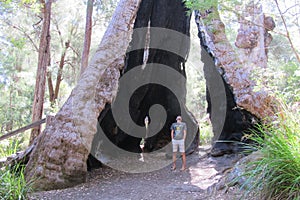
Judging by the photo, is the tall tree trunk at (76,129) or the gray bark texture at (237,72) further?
the gray bark texture at (237,72)

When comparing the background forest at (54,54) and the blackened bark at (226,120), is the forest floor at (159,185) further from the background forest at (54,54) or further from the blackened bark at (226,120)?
the background forest at (54,54)

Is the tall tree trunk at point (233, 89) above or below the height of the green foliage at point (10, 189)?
above

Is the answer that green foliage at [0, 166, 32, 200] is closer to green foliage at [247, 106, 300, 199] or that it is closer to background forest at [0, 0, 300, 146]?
green foliage at [247, 106, 300, 199]

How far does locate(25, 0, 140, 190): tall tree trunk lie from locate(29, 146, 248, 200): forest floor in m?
0.30

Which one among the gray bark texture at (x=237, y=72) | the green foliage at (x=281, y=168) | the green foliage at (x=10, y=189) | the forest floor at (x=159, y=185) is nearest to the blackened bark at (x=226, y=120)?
the gray bark texture at (x=237, y=72)

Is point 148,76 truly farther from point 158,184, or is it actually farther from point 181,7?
point 158,184

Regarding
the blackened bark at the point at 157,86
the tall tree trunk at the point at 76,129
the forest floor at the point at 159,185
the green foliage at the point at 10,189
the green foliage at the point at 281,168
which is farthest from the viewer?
the blackened bark at the point at 157,86

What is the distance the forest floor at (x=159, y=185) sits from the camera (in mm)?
4152

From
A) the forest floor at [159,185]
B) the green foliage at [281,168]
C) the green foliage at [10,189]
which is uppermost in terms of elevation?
the green foliage at [281,168]

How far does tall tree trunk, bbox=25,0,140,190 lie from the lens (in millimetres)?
4801

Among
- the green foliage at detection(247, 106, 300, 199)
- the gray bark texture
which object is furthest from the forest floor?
the gray bark texture

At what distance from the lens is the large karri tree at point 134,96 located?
16.2ft

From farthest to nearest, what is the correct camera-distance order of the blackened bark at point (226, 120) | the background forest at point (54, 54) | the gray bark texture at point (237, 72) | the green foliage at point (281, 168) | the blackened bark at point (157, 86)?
the background forest at point (54, 54)
the blackened bark at point (157, 86)
the blackened bark at point (226, 120)
the gray bark texture at point (237, 72)
the green foliage at point (281, 168)

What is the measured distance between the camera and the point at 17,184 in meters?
3.55
